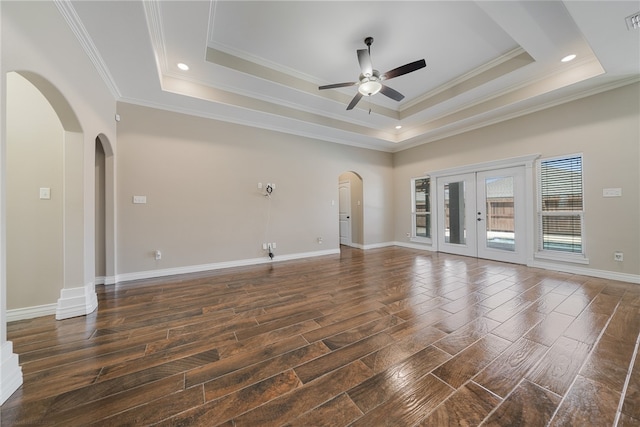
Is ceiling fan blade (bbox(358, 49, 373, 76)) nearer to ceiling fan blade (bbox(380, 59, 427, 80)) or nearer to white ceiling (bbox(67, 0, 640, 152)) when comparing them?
ceiling fan blade (bbox(380, 59, 427, 80))

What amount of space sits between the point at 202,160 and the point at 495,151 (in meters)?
5.88

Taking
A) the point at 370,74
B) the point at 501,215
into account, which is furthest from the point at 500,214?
the point at 370,74

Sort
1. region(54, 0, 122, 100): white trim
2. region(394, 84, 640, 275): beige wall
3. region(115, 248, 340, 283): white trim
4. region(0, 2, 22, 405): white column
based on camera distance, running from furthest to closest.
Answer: region(115, 248, 340, 283): white trim < region(394, 84, 640, 275): beige wall < region(54, 0, 122, 100): white trim < region(0, 2, 22, 405): white column

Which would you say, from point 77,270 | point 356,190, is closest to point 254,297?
point 77,270

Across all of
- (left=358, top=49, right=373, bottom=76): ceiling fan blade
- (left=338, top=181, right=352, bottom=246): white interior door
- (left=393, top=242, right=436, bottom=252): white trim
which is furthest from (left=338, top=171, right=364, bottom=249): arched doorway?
(left=358, top=49, right=373, bottom=76): ceiling fan blade

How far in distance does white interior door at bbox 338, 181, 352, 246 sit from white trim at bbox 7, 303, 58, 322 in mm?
5905

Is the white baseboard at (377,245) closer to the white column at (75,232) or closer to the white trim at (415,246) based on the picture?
the white trim at (415,246)

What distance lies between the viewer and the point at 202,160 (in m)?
4.15

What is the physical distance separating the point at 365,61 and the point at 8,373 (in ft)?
13.5

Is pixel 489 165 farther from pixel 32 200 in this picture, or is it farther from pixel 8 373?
pixel 32 200

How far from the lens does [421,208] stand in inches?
249

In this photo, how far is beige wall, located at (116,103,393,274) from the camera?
12.0 feet

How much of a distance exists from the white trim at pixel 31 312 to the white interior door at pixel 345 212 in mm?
5905

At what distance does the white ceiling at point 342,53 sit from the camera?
2.39 m
